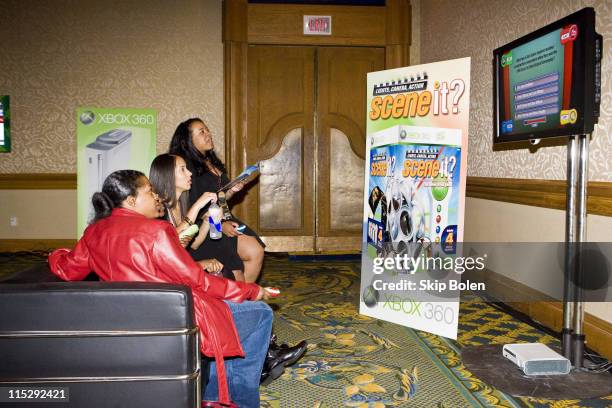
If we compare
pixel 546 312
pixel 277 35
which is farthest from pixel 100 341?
pixel 277 35

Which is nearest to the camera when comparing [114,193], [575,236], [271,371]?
[114,193]

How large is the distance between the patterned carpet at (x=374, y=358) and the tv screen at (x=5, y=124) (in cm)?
370

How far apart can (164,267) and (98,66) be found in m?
5.00

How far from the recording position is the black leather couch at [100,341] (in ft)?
5.20

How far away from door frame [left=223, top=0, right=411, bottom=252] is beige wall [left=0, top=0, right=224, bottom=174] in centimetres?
17

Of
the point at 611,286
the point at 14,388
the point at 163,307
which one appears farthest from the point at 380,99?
the point at 14,388

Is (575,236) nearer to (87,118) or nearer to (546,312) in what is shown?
(546,312)

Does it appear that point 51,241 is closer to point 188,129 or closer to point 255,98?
point 255,98

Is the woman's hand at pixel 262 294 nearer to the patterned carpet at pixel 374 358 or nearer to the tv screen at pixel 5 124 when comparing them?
the patterned carpet at pixel 374 358

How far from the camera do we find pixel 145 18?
6.20 meters

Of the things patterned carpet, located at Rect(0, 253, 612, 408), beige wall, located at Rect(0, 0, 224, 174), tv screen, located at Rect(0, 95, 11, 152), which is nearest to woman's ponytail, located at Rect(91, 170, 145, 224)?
patterned carpet, located at Rect(0, 253, 612, 408)

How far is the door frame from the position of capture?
6156 mm

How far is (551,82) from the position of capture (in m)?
2.71

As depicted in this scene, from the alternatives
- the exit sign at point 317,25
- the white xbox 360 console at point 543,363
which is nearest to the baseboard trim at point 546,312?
the white xbox 360 console at point 543,363
